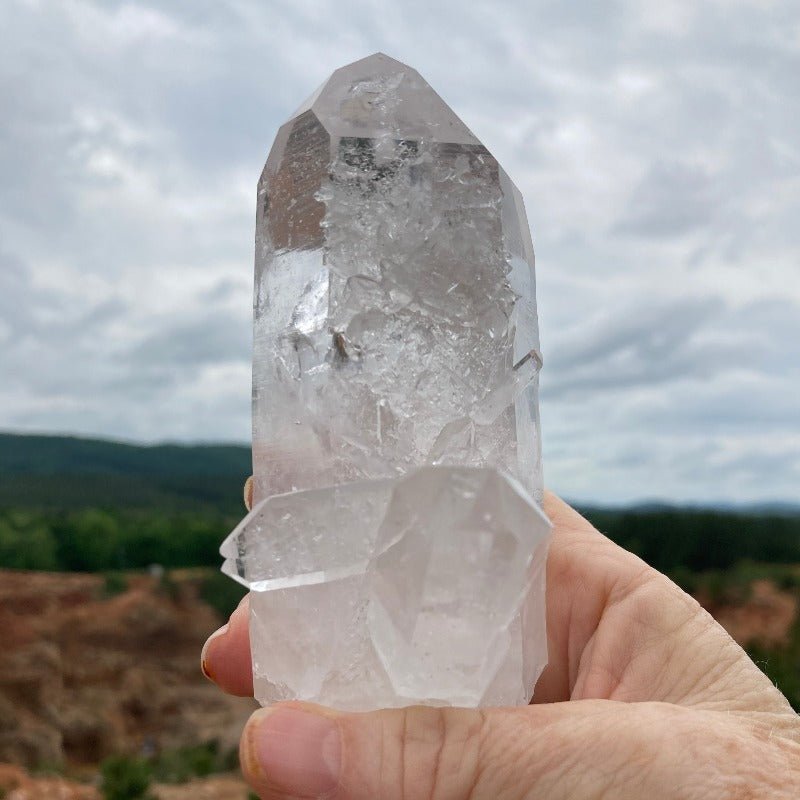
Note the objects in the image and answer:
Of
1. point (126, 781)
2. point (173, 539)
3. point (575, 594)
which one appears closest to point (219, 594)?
point (173, 539)

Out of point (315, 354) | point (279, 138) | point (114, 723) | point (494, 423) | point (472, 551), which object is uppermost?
point (279, 138)

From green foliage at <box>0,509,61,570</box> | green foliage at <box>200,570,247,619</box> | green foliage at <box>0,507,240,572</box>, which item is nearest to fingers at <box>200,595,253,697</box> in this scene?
green foliage at <box>0,507,240,572</box>

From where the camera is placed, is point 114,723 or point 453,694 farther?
point 114,723

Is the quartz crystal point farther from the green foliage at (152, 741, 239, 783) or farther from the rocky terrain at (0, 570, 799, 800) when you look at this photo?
the green foliage at (152, 741, 239, 783)

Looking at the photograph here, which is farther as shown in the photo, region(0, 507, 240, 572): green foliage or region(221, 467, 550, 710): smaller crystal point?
region(0, 507, 240, 572): green foliage

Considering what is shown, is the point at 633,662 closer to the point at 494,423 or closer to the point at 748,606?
the point at 494,423

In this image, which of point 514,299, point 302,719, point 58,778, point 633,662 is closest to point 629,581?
point 633,662

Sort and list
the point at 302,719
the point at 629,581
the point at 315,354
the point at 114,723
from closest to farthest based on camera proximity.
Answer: the point at 302,719
the point at 315,354
the point at 629,581
the point at 114,723
